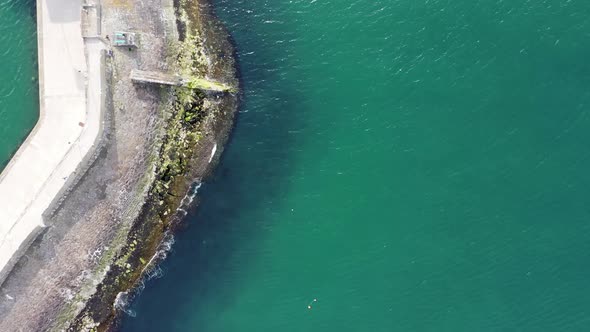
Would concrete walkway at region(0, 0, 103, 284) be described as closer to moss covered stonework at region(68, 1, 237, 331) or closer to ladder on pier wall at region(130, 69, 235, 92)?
ladder on pier wall at region(130, 69, 235, 92)

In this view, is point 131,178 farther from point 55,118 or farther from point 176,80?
point 176,80

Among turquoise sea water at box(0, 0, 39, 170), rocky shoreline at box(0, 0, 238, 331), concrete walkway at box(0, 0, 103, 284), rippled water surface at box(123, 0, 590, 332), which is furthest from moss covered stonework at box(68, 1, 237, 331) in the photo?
turquoise sea water at box(0, 0, 39, 170)

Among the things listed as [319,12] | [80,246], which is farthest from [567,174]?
[80,246]

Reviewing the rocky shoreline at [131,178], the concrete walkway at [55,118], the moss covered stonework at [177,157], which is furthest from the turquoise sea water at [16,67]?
the moss covered stonework at [177,157]

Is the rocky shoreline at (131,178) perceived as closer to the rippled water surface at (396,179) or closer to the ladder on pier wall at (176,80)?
the ladder on pier wall at (176,80)

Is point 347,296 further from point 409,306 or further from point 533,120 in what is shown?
point 533,120

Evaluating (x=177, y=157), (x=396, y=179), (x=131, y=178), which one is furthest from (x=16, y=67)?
(x=396, y=179)
